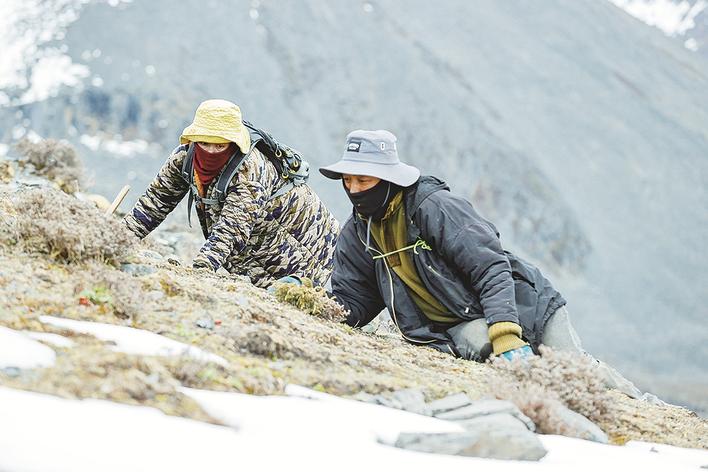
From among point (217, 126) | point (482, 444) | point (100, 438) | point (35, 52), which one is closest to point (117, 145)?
point (35, 52)

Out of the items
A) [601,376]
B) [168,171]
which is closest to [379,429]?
[601,376]

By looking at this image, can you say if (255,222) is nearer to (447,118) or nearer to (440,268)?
(440,268)

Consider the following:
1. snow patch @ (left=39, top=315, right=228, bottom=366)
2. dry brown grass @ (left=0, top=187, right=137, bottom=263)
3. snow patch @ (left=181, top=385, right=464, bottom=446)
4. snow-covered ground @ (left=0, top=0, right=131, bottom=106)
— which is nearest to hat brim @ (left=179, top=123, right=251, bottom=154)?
dry brown grass @ (left=0, top=187, right=137, bottom=263)

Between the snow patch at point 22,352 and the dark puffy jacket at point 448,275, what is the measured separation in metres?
2.76

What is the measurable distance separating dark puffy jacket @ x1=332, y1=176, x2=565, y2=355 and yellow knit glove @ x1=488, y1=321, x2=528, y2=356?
44 millimetres

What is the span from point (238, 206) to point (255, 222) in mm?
212

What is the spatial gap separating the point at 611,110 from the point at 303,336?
5971cm

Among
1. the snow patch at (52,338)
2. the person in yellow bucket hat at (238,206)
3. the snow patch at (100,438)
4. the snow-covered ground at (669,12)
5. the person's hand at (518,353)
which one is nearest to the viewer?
the snow patch at (100,438)

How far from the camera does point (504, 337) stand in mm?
5168

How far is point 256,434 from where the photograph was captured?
309 cm

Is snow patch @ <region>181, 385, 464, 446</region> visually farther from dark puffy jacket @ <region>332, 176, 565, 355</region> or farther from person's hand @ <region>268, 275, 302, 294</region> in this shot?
person's hand @ <region>268, 275, 302, 294</region>

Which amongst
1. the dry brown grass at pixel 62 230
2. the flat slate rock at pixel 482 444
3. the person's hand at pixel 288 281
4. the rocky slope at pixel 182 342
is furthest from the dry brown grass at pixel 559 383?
the dry brown grass at pixel 62 230

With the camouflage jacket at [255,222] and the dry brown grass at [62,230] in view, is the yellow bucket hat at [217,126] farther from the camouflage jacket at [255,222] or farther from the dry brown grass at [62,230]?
the dry brown grass at [62,230]

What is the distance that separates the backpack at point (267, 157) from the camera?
644 centimetres
